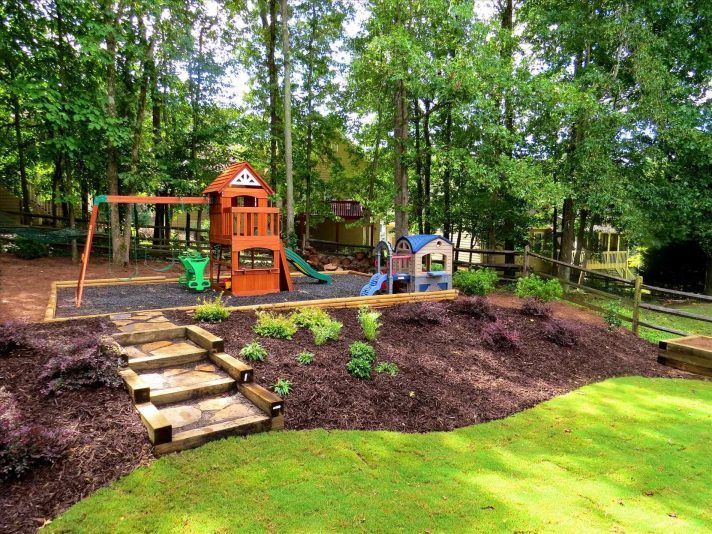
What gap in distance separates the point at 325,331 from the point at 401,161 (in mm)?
9381

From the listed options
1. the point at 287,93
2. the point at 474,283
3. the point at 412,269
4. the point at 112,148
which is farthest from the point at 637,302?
the point at 112,148

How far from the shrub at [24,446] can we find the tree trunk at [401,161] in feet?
38.2

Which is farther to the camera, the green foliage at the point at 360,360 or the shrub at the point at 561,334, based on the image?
the shrub at the point at 561,334

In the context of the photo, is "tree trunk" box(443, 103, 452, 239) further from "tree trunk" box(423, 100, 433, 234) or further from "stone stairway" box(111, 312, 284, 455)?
"stone stairway" box(111, 312, 284, 455)

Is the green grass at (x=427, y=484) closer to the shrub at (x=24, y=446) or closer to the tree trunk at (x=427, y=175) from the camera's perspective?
the shrub at (x=24, y=446)

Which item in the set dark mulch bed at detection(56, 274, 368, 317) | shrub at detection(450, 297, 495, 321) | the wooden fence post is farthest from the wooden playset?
the wooden fence post

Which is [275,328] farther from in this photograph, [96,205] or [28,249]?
[28,249]

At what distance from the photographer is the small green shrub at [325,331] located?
18.6ft

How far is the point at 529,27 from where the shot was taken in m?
14.6

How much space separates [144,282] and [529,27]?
48.5 feet

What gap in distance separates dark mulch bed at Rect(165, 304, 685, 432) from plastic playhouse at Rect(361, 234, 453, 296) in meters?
1.07

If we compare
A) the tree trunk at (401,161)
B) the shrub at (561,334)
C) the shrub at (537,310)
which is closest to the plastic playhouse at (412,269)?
the shrub at (537,310)

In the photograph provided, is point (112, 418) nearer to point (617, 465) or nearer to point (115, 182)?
point (617, 465)

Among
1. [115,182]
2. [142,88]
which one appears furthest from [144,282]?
[142,88]
